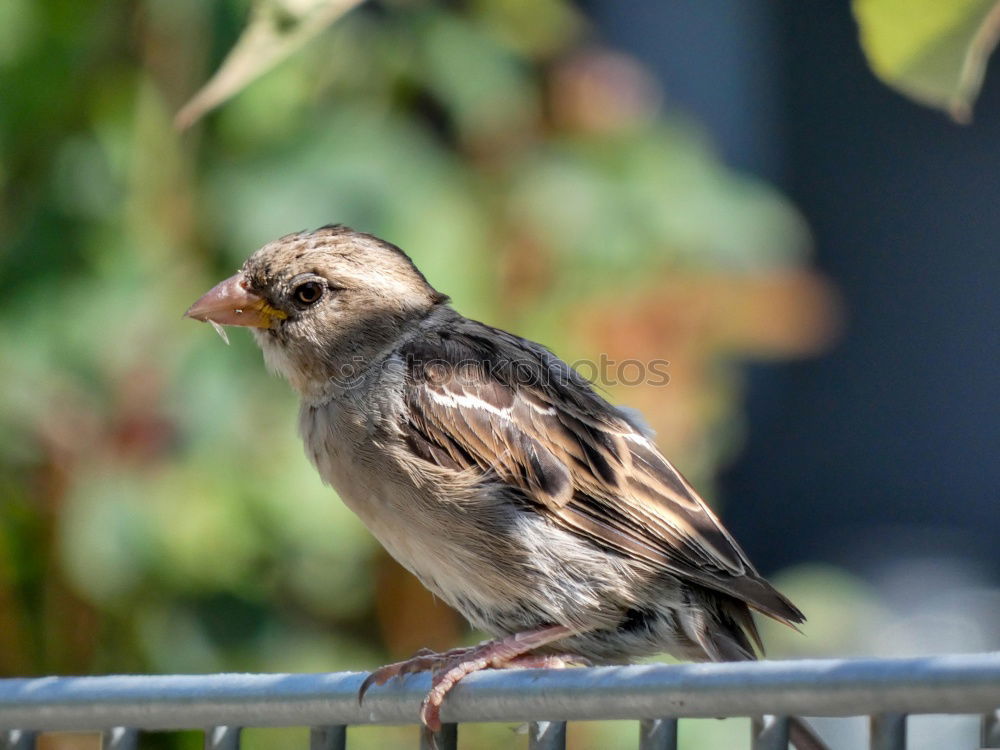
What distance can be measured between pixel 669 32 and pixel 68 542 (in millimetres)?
4300

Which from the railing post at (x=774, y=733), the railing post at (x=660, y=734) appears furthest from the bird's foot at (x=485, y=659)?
the railing post at (x=774, y=733)

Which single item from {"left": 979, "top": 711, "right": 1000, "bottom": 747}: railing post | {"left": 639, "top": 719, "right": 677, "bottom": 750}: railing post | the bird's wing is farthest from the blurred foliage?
{"left": 979, "top": 711, "right": 1000, "bottom": 747}: railing post

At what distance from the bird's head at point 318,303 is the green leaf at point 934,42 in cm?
207

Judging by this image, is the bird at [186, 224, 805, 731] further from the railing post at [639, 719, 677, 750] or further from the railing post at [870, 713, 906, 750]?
the railing post at [870, 713, 906, 750]

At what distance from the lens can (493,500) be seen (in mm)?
2789

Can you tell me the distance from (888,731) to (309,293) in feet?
6.83

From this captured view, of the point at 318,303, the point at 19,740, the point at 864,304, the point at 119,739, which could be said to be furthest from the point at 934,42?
the point at 864,304

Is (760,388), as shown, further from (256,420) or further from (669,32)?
(256,420)

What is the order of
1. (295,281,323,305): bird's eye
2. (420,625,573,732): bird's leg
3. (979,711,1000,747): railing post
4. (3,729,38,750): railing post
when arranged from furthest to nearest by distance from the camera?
(295,281,323,305): bird's eye → (420,625,573,732): bird's leg → (3,729,38,750): railing post → (979,711,1000,747): railing post

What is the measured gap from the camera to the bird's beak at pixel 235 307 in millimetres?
3119

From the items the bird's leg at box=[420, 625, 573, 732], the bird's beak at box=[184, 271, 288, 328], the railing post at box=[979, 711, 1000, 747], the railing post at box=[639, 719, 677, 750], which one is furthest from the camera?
the bird's beak at box=[184, 271, 288, 328]

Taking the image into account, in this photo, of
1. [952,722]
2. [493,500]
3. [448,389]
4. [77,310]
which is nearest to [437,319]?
[448,389]

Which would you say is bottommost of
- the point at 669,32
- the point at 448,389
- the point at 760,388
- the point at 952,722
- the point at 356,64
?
the point at 952,722

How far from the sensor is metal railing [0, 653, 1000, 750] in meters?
1.34
